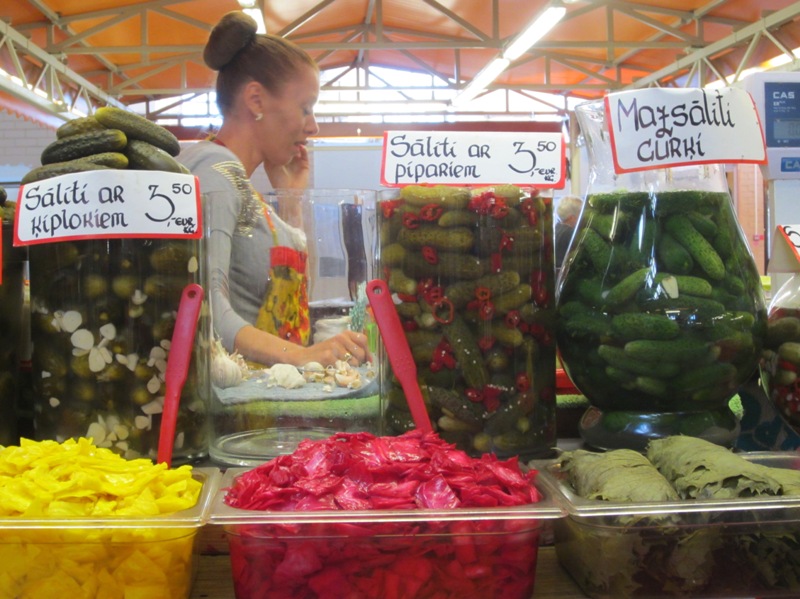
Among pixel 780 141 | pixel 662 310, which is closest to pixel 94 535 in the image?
pixel 662 310

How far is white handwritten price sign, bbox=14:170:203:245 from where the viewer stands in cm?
78

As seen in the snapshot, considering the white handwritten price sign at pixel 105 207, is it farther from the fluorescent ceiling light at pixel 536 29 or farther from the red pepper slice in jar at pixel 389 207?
the fluorescent ceiling light at pixel 536 29

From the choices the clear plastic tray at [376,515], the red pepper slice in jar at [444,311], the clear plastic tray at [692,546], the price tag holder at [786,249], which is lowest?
the clear plastic tray at [692,546]

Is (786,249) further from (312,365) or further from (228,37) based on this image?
(228,37)

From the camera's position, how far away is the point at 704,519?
0.59 meters

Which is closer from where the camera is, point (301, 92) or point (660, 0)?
point (301, 92)

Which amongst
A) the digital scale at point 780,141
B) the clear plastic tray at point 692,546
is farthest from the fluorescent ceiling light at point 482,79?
the clear plastic tray at point 692,546

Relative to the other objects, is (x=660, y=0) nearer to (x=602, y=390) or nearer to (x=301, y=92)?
(x=301, y=92)

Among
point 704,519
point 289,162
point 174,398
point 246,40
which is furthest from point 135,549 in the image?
point 289,162

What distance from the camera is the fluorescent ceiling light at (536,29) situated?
5.71 m

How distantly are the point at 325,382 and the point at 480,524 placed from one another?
34 centimetres

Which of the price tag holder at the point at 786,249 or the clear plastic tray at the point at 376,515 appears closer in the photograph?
the clear plastic tray at the point at 376,515

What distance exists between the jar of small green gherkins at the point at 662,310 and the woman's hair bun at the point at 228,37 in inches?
43.3

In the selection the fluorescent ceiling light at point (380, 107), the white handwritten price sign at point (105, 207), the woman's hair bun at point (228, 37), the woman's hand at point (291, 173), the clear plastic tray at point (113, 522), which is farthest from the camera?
the fluorescent ceiling light at point (380, 107)
